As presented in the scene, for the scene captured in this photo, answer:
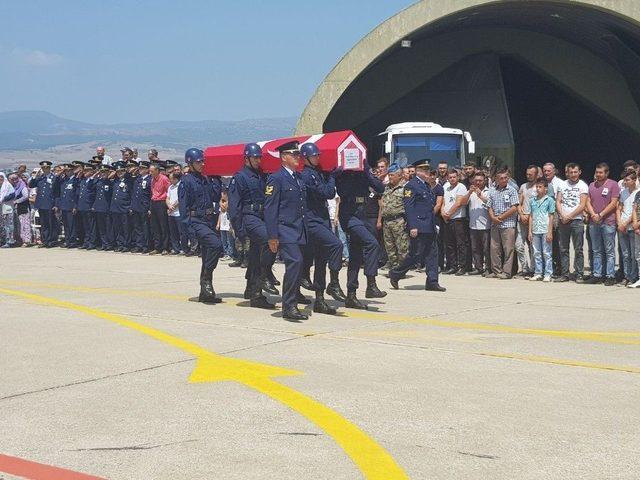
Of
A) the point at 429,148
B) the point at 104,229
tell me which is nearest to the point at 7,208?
the point at 104,229

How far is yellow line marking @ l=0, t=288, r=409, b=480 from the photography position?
17.0 feet

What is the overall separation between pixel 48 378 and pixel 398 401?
265 cm

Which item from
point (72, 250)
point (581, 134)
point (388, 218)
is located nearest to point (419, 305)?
point (388, 218)

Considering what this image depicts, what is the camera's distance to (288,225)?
10664mm

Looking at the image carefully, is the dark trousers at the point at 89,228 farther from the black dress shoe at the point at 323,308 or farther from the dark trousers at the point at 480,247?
the black dress shoe at the point at 323,308

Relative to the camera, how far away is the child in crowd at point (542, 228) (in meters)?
15.2

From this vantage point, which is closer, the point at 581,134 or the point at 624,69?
the point at 624,69

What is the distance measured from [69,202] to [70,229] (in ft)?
2.26

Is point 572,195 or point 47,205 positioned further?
point 47,205

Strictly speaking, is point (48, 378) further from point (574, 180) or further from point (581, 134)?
point (581, 134)

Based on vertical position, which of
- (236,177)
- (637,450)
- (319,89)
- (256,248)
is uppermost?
(319,89)

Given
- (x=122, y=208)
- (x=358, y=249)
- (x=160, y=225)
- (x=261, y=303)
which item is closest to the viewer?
(x=261, y=303)

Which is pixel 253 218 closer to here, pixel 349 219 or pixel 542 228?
pixel 349 219

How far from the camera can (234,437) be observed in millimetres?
5676
